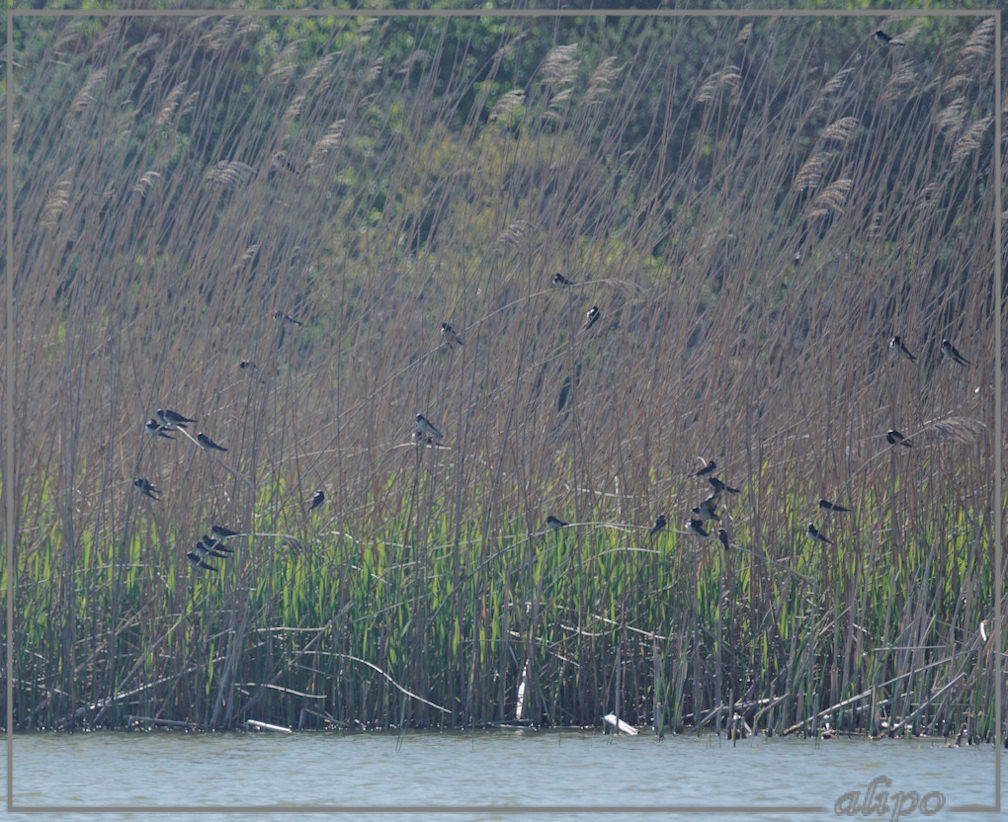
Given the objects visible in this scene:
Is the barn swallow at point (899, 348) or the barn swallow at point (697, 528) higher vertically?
the barn swallow at point (899, 348)

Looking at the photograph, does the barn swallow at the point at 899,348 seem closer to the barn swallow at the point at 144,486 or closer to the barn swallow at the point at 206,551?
the barn swallow at the point at 206,551

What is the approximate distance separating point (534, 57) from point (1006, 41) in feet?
18.5

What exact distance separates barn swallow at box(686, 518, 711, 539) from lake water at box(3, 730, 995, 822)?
0.59 m

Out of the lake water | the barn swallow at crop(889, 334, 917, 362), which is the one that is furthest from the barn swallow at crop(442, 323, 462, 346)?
the barn swallow at crop(889, 334, 917, 362)

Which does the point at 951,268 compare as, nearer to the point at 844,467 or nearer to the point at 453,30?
the point at 844,467

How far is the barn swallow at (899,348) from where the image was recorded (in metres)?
4.21

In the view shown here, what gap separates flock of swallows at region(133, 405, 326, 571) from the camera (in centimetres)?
397

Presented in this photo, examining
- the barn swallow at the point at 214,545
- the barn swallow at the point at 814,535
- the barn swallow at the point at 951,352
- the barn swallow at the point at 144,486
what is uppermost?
the barn swallow at the point at 951,352

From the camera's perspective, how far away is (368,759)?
382 centimetres

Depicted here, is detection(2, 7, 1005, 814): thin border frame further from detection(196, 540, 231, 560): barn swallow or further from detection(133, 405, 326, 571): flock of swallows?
detection(196, 540, 231, 560): barn swallow

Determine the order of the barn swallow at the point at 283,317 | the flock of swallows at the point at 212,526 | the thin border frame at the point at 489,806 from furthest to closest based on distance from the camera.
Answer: the barn swallow at the point at 283,317
the flock of swallows at the point at 212,526
the thin border frame at the point at 489,806

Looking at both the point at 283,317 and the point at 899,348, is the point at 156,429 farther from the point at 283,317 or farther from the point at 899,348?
the point at 899,348

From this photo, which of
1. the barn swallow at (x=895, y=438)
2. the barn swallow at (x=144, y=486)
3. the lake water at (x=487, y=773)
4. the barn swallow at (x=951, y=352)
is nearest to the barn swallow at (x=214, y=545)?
the barn swallow at (x=144, y=486)

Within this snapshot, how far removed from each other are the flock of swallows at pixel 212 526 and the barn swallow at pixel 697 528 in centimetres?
110
